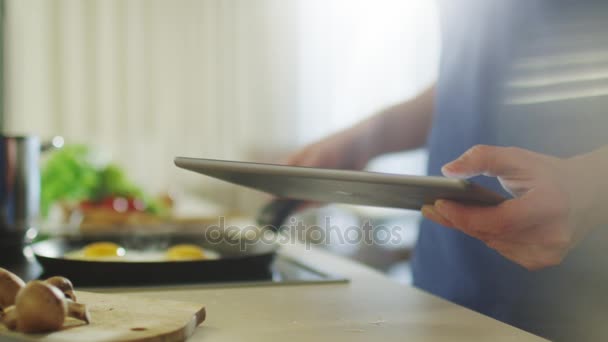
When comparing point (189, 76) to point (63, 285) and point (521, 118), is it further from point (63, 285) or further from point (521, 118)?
point (63, 285)

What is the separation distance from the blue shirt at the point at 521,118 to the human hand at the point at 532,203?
0.21 m

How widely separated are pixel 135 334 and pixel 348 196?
284mm

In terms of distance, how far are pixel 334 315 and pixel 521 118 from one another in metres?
0.43

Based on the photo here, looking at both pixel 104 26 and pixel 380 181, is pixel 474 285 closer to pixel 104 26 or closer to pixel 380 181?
pixel 380 181

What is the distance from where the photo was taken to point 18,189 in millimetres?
1052

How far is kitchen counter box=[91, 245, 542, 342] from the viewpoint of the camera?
54 centimetres

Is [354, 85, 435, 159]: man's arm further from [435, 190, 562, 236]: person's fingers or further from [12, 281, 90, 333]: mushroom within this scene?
[12, 281, 90, 333]: mushroom

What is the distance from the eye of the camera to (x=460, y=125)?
1000 mm

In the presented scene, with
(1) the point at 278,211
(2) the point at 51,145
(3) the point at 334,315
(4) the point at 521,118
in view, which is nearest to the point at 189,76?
(2) the point at 51,145

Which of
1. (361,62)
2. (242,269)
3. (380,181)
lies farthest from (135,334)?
(361,62)

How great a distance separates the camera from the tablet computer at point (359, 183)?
50cm

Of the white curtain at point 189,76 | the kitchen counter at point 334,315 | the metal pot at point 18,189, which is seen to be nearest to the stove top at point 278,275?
the kitchen counter at point 334,315

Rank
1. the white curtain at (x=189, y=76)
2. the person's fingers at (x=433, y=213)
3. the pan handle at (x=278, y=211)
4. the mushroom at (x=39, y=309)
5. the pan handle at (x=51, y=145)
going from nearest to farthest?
1. the mushroom at (x=39, y=309)
2. the person's fingers at (x=433, y=213)
3. the pan handle at (x=278, y=211)
4. the pan handle at (x=51, y=145)
5. the white curtain at (x=189, y=76)

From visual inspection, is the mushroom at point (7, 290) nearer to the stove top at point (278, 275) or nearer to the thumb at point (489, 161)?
the stove top at point (278, 275)
